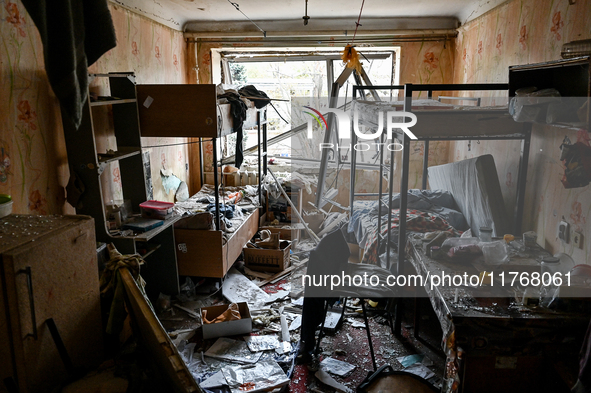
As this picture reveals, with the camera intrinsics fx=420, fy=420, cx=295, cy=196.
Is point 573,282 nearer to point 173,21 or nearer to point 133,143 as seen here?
point 133,143

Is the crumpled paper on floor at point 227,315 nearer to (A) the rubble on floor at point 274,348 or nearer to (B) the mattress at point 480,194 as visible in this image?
(A) the rubble on floor at point 274,348

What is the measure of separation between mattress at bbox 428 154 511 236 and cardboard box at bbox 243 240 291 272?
1.65 meters

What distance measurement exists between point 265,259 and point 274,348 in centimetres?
126

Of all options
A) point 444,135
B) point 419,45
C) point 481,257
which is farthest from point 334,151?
point 481,257

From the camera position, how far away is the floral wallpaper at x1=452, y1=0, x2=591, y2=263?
244cm

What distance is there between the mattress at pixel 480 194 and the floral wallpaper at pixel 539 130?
6.6 inches

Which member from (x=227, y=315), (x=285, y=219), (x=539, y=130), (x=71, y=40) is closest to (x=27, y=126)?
(x=71, y=40)

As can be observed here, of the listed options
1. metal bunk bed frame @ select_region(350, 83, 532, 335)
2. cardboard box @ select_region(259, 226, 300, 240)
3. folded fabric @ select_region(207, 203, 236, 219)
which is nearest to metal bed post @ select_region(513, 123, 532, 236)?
metal bunk bed frame @ select_region(350, 83, 532, 335)

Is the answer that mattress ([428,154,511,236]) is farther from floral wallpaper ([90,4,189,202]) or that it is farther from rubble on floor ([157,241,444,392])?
floral wallpaper ([90,4,189,202])

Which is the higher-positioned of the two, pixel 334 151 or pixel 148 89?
pixel 148 89

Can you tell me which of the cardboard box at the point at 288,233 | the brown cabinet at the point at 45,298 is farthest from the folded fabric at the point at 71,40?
the cardboard box at the point at 288,233

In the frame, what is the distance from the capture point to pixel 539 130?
9.46 ft

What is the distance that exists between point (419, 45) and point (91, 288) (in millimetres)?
4423

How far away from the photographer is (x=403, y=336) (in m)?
2.87
